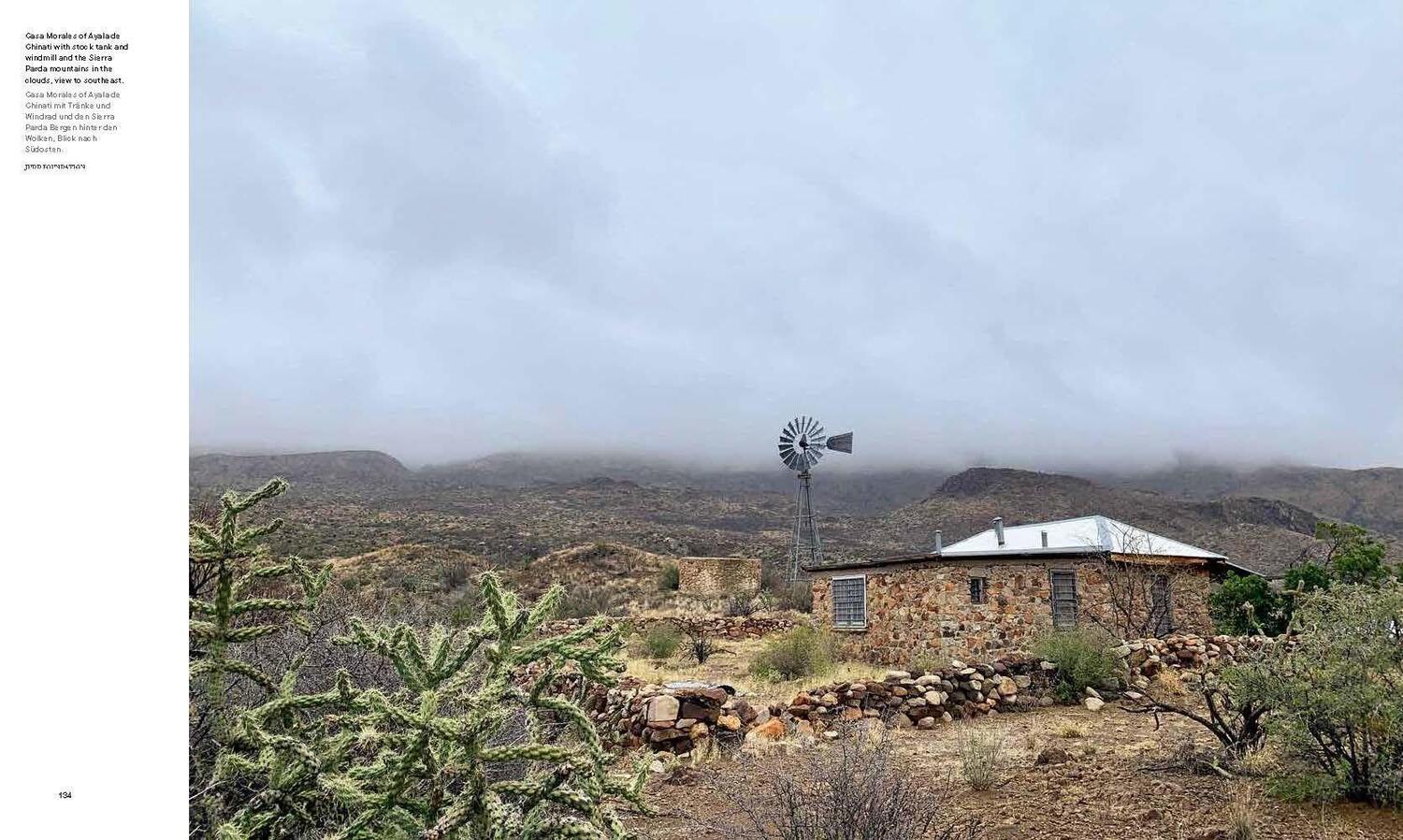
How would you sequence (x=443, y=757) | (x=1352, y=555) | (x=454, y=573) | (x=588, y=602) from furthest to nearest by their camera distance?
(x=454, y=573)
(x=588, y=602)
(x=1352, y=555)
(x=443, y=757)

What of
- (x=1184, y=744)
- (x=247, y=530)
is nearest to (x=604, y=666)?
(x=247, y=530)

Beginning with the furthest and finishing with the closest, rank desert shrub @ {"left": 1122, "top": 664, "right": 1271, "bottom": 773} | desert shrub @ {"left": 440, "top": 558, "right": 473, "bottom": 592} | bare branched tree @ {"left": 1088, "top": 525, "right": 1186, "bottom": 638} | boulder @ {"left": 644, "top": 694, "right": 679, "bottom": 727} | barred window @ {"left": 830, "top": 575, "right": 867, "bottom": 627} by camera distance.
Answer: desert shrub @ {"left": 440, "top": 558, "right": 473, "bottom": 592} → barred window @ {"left": 830, "top": 575, "right": 867, "bottom": 627} → bare branched tree @ {"left": 1088, "top": 525, "right": 1186, "bottom": 638} → boulder @ {"left": 644, "top": 694, "right": 679, "bottom": 727} → desert shrub @ {"left": 1122, "top": 664, "right": 1271, "bottom": 773}

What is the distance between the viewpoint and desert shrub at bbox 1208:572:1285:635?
1617 cm

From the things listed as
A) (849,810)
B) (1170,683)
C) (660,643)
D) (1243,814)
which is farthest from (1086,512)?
(849,810)

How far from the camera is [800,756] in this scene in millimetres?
8203

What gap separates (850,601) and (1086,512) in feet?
171

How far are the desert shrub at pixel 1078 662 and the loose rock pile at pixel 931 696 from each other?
246 millimetres

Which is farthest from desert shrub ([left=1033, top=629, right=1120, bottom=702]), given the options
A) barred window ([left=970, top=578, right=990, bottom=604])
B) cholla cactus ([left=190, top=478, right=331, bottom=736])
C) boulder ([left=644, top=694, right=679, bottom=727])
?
cholla cactus ([left=190, top=478, right=331, bottom=736])

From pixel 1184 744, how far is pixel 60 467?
356 inches

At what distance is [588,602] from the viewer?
86.6ft

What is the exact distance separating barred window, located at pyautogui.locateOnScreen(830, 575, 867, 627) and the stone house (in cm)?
13

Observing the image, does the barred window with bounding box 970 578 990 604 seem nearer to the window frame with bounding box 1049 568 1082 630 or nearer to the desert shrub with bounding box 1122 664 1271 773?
the window frame with bounding box 1049 568 1082 630

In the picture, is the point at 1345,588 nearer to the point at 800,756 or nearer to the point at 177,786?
the point at 800,756

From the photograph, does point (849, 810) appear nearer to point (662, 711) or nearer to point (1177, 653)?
point (662, 711)
